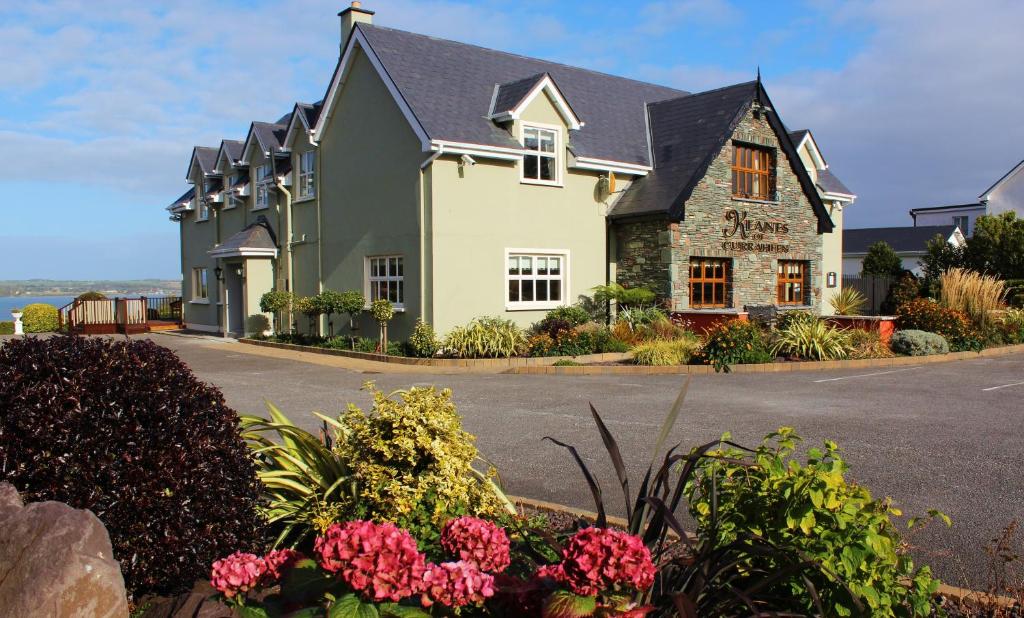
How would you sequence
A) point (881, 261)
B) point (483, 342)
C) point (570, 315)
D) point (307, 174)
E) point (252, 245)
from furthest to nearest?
1. point (881, 261)
2. point (252, 245)
3. point (307, 174)
4. point (570, 315)
5. point (483, 342)

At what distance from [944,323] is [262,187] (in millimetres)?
20873

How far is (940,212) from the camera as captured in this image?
2312 inches

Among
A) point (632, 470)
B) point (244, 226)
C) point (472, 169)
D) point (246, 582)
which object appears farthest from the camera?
point (244, 226)

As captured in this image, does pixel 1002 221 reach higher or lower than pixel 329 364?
higher

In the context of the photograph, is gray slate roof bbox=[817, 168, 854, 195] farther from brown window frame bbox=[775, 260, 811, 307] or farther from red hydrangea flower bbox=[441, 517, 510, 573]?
red hydrangea flower bbox=[441, 517, 510, 573]

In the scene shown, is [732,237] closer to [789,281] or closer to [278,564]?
[789,281]

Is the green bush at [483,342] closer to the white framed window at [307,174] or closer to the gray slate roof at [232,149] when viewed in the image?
the white framed window at [307,174]

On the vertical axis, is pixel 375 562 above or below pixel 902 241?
below

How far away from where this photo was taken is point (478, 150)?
19.9 metres

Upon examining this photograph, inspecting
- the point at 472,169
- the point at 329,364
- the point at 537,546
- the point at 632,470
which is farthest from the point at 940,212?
the point at 537,546

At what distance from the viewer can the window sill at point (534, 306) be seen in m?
21.0

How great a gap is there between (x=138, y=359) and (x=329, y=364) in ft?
46.3

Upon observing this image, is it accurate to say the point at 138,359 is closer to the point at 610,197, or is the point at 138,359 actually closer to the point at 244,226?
the point at 610,197

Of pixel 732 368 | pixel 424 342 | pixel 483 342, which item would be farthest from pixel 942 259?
pixel 424 342
